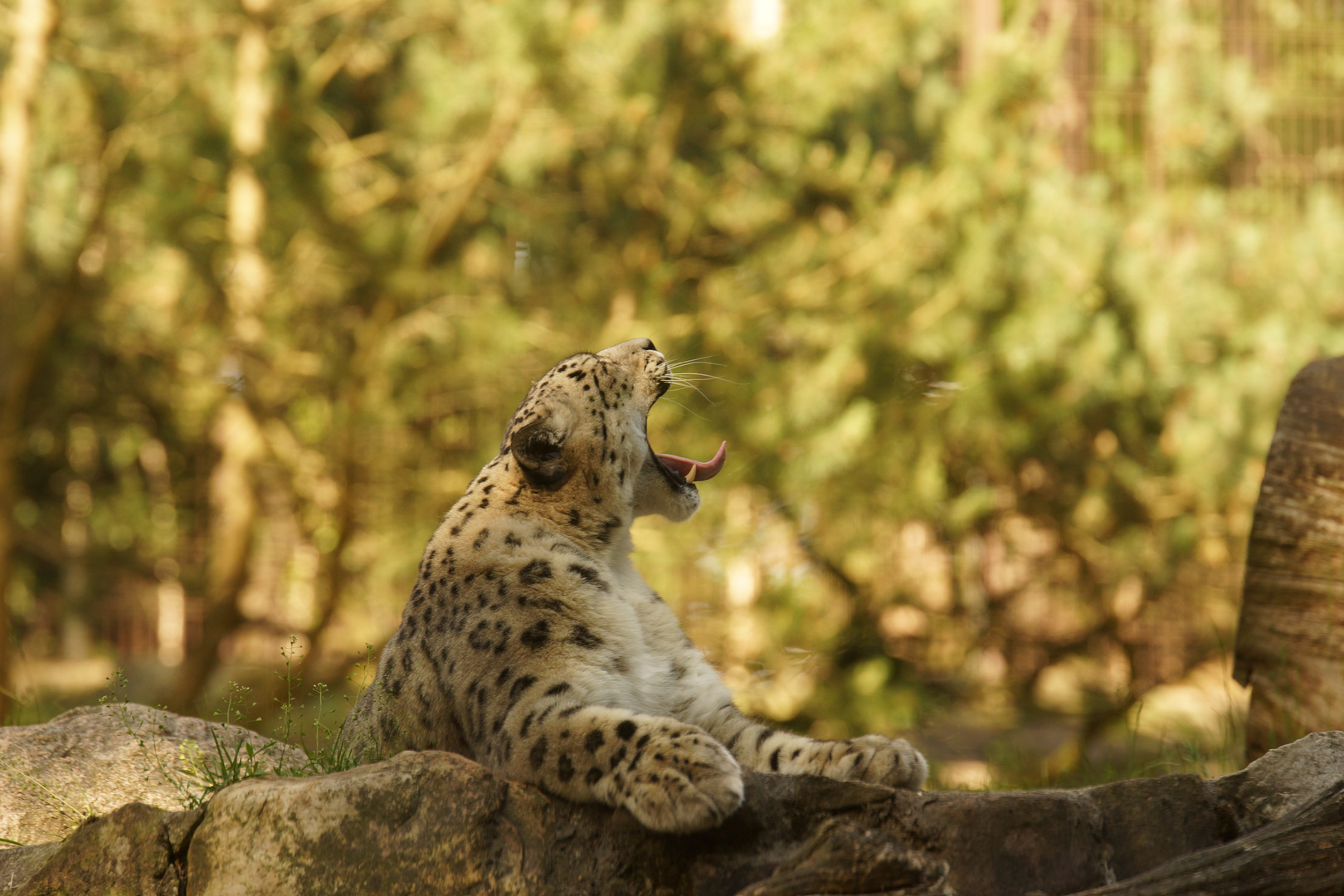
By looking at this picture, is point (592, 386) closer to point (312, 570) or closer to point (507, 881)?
point (507, 881)

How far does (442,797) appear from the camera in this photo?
3.31 meters

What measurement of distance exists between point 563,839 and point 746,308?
884 cm

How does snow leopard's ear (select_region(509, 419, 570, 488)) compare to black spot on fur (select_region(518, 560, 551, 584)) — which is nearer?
black spot on fur (select_region(518, 560, 551, 584))

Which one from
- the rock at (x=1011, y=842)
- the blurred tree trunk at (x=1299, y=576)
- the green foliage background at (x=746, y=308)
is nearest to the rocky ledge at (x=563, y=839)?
the rock at (x=1011, y=842)

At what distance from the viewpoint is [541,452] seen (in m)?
4.40

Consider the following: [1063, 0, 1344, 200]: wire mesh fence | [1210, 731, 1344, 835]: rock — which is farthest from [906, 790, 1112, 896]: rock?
[1063, 0, 1344, 200]: wire mesh fence

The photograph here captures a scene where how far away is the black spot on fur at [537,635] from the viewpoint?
12.4 feet

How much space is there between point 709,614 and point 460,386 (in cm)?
348

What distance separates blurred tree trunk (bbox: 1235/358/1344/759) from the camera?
575 centimetres

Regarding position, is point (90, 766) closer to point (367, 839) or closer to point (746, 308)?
point (367, 839)

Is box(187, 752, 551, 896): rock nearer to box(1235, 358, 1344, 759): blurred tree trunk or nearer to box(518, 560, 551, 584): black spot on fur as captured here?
box(518, 560, 551, 584): black spot on fur

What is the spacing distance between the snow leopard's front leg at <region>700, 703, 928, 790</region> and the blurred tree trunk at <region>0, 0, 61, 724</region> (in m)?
9.25

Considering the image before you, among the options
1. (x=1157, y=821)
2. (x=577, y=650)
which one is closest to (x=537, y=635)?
(x=577, y=650)

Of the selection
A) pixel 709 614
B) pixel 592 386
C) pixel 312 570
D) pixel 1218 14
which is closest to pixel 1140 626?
pixel 709 614
